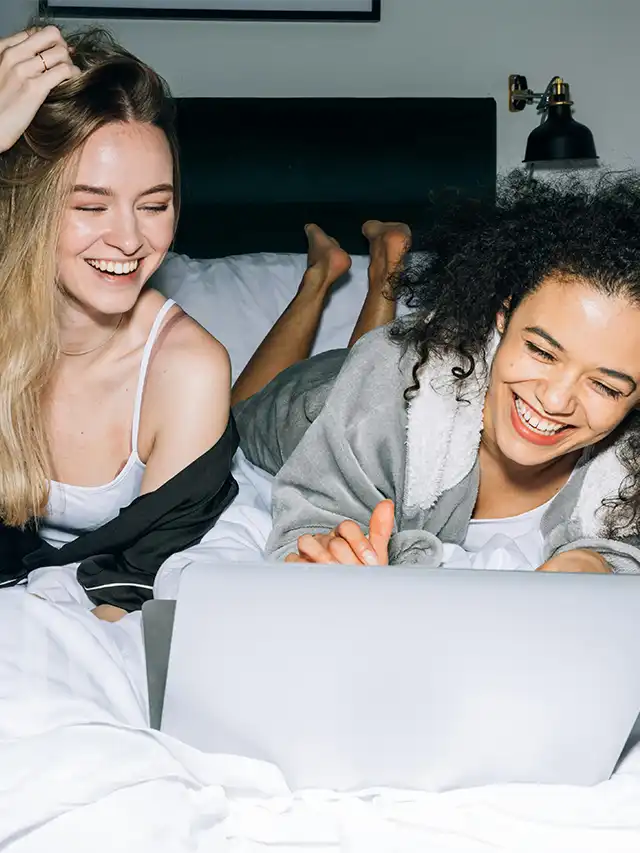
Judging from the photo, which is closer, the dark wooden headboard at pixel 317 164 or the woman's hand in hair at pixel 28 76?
the woman's hand in hair at pixel 28 76

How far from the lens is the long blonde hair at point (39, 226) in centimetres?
149

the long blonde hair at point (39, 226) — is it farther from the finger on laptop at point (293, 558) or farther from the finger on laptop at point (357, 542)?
the finger on laptop at point (357, 542)

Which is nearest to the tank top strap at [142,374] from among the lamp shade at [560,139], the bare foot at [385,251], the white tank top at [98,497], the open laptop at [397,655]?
the white tank top at [98,497]

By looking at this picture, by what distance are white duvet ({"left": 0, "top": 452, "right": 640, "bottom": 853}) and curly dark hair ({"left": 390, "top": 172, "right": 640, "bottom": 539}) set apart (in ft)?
2.12

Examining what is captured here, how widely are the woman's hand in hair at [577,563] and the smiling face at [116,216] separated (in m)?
0.75

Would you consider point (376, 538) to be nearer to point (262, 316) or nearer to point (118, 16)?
point (262, 316)

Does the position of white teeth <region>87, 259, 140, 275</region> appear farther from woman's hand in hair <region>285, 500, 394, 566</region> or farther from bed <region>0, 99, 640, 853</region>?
woman's hand in hair <region>285, 500, 394, 566</region>

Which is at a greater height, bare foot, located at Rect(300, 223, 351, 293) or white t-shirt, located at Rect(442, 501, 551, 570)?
bare foot, located at Rect(300, 223, 351, 293)

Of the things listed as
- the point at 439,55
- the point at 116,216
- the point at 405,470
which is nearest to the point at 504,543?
the point at 405,470

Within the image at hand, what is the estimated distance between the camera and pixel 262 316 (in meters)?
2.44

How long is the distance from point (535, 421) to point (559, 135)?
4.95 ft

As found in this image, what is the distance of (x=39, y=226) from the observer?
150 cm

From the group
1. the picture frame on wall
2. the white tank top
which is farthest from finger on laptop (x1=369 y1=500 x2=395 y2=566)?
the picture frame on wall

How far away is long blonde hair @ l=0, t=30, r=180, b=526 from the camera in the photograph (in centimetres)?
149
